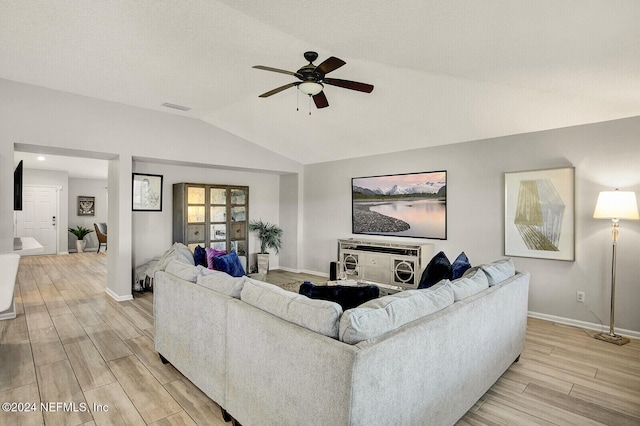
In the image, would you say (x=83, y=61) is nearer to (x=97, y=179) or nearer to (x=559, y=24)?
(x=559, y=24)

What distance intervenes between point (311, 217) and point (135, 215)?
3.13 metres

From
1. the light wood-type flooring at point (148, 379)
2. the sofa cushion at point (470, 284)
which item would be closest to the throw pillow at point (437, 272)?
the sofa cushion at point (470, 284)

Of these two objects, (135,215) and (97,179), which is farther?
(97,179)

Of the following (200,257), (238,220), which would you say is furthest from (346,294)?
(238,220)

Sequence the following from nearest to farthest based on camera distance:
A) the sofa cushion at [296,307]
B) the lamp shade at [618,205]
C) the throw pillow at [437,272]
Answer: the sofa cushion at [296,307] < the throw pillow at [437,272] < the lamp shade at [618,205]

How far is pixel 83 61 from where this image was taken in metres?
3.36

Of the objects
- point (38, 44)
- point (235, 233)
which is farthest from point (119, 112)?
point (235, 233)

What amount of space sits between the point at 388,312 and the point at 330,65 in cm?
200

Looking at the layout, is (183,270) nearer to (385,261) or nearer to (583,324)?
(385,261)

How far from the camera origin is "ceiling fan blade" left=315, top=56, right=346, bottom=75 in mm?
2615

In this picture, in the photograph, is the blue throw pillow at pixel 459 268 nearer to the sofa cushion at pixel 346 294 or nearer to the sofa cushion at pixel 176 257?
the sofa cushion at pixel 346 294

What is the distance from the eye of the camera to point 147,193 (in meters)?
5.61

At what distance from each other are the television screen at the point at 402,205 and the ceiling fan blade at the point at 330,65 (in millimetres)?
2817

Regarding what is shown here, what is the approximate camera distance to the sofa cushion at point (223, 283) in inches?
82.7
